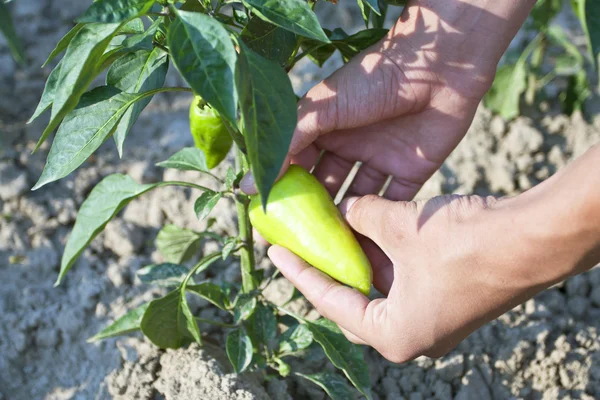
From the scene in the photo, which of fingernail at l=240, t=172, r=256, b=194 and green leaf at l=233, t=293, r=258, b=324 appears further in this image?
green leaf at l=233, t=293, r=258, b=324

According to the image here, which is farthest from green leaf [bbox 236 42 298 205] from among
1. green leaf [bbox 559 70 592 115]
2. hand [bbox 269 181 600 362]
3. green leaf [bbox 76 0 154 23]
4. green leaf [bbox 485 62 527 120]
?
green leaf [bbox 559 70 592 115]

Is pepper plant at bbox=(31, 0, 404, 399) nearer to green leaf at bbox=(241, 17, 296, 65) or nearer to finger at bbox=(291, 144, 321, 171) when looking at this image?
green leaf at bbox=(241, 17, 296, 65)

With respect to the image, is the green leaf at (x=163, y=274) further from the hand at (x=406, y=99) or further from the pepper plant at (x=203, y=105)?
the hand at (x=406, y=99)

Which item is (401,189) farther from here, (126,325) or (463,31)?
(126,325)

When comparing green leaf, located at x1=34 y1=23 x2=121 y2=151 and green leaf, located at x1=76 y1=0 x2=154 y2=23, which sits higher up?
green leaf, located at x1=76 y1=0 x2=154 y2=23

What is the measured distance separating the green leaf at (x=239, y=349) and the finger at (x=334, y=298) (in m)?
0.17

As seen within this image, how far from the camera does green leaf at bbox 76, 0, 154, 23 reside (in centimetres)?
92

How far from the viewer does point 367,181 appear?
1686mm

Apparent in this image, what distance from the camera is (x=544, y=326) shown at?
1.71 metres

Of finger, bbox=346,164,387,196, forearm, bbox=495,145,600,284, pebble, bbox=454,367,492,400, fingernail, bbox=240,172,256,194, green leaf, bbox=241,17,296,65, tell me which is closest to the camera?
forearm, bbox=495,145,600,284

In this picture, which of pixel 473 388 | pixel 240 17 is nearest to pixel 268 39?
pixel 240 17

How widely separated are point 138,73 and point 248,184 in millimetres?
273

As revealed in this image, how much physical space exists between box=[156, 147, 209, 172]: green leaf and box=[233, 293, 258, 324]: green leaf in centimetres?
27

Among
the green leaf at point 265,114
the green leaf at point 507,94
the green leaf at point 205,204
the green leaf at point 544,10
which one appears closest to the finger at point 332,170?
the green leaf at point 205,204
